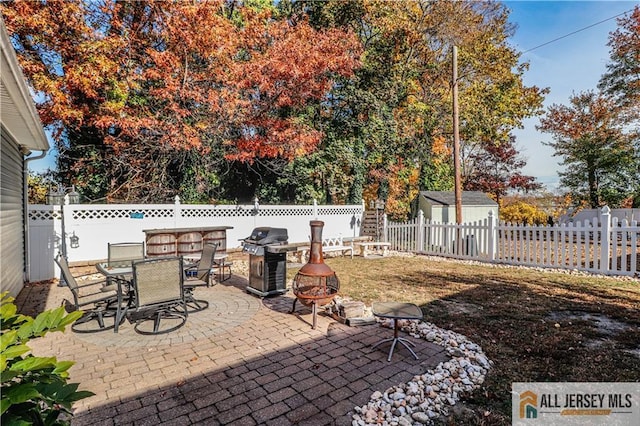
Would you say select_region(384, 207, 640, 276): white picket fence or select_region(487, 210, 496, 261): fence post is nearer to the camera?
select_region(384, 207, 640, 276): white picket fence

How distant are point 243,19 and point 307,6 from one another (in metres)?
3.31

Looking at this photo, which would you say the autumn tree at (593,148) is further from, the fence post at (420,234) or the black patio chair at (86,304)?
the black patio chair at (86,304)

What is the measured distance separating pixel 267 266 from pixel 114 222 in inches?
195

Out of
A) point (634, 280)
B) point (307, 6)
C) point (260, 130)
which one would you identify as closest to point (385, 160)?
point (260, 130)

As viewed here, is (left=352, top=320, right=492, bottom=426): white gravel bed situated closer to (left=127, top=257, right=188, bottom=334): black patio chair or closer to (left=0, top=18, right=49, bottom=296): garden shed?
(left=127, top=257, right=188, bottom=334): black patio chair

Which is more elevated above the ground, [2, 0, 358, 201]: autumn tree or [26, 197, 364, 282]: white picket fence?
[2, 0, 358, 201]: autumn tree

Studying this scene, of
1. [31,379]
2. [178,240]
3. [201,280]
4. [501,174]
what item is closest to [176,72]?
[178,240]

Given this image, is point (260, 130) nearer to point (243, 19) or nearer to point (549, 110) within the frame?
point (243, 19)

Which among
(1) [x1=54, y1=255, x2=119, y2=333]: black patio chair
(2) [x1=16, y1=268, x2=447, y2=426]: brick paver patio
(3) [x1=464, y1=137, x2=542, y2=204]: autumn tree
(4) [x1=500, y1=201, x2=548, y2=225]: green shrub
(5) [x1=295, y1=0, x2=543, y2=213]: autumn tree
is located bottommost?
(2) [x1=16, y1=268, x2=447, y2=426]: brick paver patio

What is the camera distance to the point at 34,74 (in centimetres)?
785

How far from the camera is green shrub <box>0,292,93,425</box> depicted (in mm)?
941

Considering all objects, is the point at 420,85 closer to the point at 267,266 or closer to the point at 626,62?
the point at 626,62

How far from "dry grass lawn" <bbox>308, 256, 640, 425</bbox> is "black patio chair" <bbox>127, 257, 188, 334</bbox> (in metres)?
2.79

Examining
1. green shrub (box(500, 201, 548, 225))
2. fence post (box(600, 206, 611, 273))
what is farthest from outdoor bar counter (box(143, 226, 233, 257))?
green shrub (box(500, 201, 548, 225))
